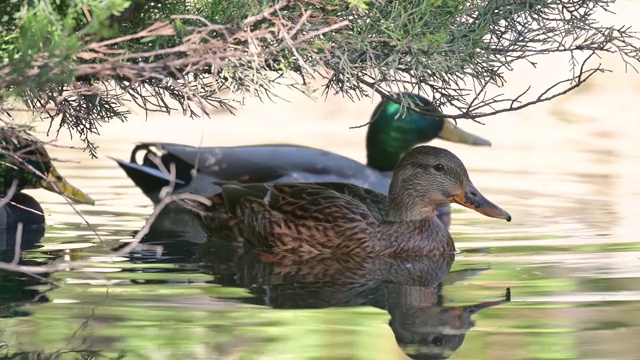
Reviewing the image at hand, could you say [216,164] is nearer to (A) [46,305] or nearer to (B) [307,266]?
(B) [307,266]

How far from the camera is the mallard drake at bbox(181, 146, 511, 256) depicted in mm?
8414

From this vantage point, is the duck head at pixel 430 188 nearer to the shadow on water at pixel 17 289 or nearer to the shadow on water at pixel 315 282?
the shadow on water at pixel 315 282

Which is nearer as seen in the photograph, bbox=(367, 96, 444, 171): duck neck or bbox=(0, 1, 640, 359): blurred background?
bbox=(0, 1, 640, 359): blurred background

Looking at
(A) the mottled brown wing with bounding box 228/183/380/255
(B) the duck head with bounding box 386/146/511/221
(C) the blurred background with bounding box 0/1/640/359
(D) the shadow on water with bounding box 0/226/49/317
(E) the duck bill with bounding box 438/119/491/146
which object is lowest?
(D) the shadow on water with bounding box 0/226/49/317

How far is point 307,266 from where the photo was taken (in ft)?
26.2

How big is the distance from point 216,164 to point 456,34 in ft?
14.6

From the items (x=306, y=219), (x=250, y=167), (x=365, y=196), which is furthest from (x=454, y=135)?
(x=306, y=219)

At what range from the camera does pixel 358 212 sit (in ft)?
27.9

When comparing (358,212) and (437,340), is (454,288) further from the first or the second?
(358,212)

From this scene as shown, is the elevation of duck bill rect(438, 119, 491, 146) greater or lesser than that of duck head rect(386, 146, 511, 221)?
greater

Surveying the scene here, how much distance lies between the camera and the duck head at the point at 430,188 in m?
8.64

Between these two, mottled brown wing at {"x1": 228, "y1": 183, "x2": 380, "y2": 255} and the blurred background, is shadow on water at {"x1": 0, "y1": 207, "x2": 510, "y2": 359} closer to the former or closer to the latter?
the blurred background

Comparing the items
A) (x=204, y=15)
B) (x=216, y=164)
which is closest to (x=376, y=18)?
(x=204, y=15)

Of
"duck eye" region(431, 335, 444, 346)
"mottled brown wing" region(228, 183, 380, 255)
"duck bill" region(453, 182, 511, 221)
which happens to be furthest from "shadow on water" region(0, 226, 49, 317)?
"duck bill" region(453, 182, 511, 221)
